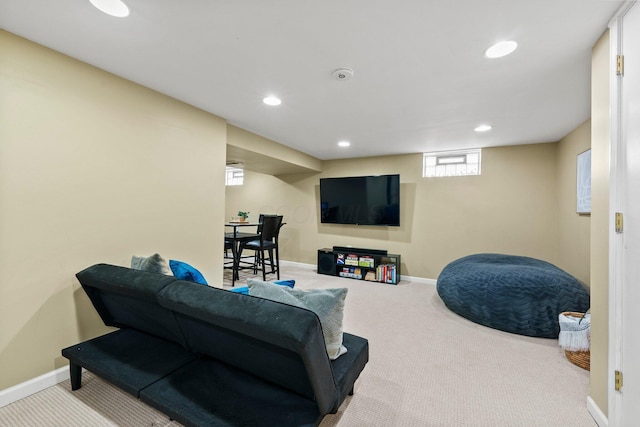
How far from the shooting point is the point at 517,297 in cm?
268

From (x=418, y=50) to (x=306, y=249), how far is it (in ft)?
15.0

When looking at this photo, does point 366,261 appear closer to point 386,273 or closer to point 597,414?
point 386,273

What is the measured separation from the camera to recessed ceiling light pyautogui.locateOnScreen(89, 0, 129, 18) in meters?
1.39

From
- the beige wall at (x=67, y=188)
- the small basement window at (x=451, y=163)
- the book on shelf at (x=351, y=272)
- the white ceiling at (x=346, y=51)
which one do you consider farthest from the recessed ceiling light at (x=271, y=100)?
the book on shelf at (x=351, y=272)

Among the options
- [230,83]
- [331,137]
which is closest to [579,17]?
[230,83]

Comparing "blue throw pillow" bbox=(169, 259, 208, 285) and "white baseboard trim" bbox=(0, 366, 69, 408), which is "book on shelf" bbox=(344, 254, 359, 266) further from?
"white baseboard trim" bbox=(0, 366, 69, 408)

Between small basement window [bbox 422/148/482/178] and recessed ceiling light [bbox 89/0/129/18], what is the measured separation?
14.4 ft

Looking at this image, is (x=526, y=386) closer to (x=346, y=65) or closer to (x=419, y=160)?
(x=346, y=65)

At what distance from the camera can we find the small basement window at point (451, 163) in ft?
14.6

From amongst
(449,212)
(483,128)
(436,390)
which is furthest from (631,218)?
(449,212)

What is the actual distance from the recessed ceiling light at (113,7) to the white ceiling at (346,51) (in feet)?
0.15

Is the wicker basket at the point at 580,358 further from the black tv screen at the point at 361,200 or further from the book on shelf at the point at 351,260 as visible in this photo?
the book on shelf at the point at 351,260

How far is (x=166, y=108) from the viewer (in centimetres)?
252

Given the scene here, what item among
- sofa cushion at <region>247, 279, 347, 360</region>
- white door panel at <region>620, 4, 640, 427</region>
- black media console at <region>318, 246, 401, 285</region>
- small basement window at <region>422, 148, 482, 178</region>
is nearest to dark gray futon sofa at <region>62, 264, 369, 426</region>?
sofa cushion at <region>247, 279, 347, 360</region>
